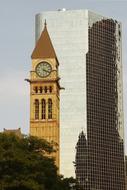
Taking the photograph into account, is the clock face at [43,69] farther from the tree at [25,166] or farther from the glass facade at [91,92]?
the glass facade at [91,92]

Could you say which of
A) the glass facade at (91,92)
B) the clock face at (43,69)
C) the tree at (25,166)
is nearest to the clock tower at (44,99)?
the clock face at (43,69)

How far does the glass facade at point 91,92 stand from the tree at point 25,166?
374ft

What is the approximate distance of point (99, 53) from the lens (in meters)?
187

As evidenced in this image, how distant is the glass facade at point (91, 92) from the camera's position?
178 m

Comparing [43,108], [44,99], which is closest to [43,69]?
[44,99]

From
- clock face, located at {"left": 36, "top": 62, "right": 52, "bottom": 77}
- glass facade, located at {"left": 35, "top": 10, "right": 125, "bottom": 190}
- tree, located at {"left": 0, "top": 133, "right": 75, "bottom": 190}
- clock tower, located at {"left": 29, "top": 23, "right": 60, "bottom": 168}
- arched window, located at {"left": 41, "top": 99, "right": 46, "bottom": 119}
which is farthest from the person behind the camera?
glass facade, located at {"left": 35, "top": 10, "right": 125, "bottom": 190}

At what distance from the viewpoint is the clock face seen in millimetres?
108812

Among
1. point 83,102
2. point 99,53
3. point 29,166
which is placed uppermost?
point 99,53

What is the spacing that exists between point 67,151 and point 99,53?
2945 cm

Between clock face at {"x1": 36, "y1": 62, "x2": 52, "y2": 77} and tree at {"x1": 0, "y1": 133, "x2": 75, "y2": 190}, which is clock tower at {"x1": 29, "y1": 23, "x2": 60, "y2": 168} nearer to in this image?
clock face at {"x1": 36, "y1": 62, "x2": 52, "y2": 77}

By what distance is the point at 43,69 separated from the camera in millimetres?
108812

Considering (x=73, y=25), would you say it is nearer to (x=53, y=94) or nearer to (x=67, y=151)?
(x=67, y=151)

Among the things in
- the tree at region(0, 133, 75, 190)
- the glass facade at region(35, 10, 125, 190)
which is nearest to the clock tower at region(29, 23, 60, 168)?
the tree at region(0, 133, 75, 190)

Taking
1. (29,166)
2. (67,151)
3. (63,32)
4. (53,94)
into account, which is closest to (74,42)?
(63,32)
